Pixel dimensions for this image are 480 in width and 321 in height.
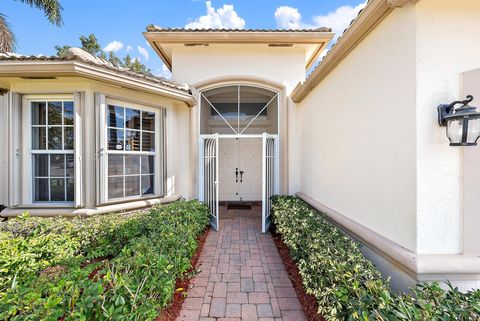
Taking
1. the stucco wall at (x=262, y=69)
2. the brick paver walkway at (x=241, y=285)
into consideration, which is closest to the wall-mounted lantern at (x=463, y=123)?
the brick paver walkway at (x=241, y=285)

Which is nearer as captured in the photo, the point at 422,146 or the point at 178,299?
the point at 422,146

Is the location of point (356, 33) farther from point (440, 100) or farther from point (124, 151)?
point (124, 151)

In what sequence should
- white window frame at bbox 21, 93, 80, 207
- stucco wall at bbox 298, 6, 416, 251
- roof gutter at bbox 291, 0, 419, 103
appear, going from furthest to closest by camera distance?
white window frame at bbox 21, 93, 80, 207, roof gutter at bbox 291, 0, 419, 103, stucco wall at bbox 298, 6, 416, 251

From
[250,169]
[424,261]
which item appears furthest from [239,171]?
[424,261]

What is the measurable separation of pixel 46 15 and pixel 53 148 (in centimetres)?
825

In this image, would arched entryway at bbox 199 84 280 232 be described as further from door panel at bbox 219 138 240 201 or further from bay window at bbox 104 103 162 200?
bay window at bbox 104 103 162 200

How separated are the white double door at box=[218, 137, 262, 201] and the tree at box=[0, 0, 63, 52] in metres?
8.74

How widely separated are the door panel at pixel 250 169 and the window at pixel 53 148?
5465mm

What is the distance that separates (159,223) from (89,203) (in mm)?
1782

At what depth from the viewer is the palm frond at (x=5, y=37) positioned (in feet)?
31.4

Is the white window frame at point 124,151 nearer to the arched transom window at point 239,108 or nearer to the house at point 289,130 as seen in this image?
the house at point 289,130

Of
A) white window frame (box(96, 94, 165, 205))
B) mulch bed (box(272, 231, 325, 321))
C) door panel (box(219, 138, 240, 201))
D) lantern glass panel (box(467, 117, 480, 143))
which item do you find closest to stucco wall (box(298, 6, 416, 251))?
lantern glass panel (box(467, 117, 480, 143))

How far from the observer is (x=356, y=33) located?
298cm

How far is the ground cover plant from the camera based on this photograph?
1731mm
